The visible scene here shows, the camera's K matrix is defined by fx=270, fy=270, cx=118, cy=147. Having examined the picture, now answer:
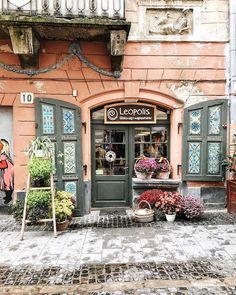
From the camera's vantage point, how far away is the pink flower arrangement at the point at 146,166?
647cm

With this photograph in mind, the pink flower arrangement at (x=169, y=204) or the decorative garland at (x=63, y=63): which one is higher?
the decorative garland at (x=63, y=63)

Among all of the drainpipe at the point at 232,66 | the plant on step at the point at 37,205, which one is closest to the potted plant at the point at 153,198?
the plant on step at the point at 37,205

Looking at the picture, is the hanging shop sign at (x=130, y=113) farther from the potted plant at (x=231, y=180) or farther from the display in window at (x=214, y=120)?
the potted plant at (x=231, y=180)

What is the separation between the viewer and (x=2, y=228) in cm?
558

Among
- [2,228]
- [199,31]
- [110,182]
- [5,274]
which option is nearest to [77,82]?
[110,182]

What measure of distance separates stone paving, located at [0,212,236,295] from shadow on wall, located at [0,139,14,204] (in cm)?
104

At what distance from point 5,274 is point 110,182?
361 centimetres

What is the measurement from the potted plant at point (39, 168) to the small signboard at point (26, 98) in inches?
68.9

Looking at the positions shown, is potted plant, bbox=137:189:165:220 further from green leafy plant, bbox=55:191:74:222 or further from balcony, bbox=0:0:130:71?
balcony, bbox=0:0:130:71

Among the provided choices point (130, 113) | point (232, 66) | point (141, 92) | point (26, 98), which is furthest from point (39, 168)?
point (232, 66)

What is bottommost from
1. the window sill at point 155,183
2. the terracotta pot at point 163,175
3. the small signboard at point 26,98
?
the window sill at point 155,183

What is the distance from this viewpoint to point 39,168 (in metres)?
4.99

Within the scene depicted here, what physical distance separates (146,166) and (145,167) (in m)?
0.03

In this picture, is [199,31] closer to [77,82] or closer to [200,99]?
[200,99]
